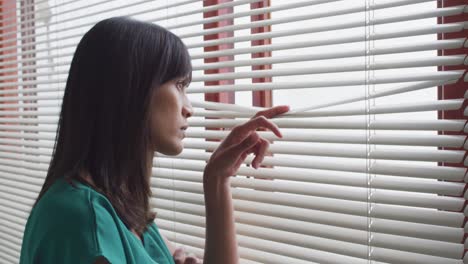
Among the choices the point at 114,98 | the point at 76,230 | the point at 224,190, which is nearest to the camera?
the point at 76,230

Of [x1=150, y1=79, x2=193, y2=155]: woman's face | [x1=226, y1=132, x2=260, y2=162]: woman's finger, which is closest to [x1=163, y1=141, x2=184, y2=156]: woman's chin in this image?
[x1=150, y1=79, x2=193, y2=155]: woman's face

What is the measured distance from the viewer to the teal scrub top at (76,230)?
0.88 meters

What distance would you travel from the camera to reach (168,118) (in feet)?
3.41

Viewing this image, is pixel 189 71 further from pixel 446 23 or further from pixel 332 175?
pixel 446 23

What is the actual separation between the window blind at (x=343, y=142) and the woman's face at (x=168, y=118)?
19 cm

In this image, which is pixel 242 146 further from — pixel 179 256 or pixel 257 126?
pixel 179 256

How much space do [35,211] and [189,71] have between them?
16.5 inches

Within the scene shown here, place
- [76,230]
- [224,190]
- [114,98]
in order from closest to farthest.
Result: [76,230] < [114,98] < [224,190]

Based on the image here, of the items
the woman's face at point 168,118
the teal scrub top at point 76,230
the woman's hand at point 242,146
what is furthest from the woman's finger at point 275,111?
the teal scrub top at point 76,230

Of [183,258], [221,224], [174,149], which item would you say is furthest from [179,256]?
[174,149]

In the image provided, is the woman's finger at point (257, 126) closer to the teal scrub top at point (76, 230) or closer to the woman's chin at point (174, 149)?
the woman's chin at point (174, 149)

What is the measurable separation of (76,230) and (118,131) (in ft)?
0.72

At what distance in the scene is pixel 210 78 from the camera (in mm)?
1264

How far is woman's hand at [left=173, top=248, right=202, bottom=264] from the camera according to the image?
3.97 feet
